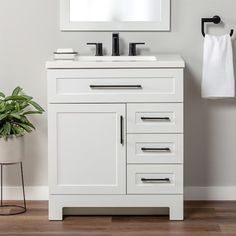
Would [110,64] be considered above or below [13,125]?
above

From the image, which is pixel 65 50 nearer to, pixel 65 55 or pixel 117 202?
pixel 65 55

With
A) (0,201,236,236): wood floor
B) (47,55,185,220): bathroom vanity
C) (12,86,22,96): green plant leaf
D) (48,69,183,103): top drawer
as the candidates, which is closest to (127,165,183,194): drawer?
(47,55,185,220): bathroom vanity

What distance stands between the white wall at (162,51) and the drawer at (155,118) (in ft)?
1.59

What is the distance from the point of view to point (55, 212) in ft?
12.0

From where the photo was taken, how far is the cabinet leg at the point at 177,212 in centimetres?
364

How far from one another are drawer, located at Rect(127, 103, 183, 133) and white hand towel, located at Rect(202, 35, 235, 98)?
40cm

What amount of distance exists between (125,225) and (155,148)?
41 cm

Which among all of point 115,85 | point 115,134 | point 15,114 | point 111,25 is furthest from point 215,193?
point 15,114

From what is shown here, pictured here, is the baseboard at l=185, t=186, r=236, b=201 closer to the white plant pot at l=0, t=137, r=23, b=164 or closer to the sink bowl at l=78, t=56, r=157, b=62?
the sink bowl at l=78, t=56, r=157, b=62

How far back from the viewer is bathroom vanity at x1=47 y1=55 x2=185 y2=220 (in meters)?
3.58

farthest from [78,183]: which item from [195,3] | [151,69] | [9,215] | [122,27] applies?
[195,3]

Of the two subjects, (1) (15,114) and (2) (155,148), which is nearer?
(2) (155,148)

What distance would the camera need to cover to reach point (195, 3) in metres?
4.00

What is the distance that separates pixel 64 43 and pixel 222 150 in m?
1.08
